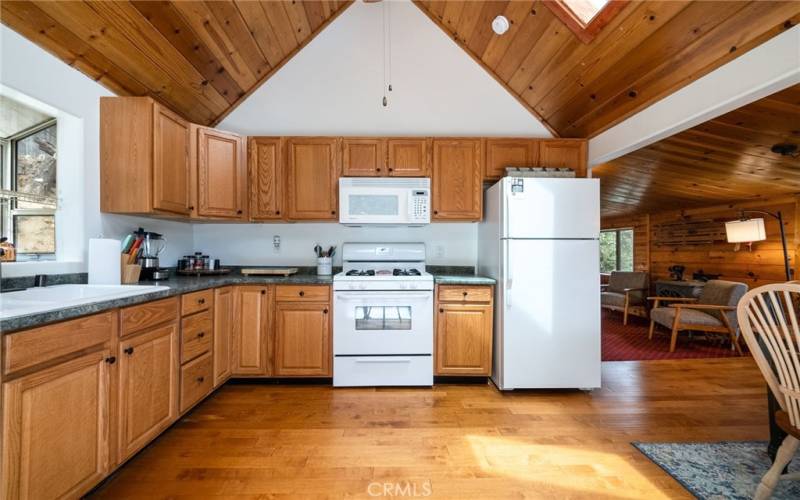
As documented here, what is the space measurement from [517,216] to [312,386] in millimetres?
2145

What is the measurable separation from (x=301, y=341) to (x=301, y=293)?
390 millimetres

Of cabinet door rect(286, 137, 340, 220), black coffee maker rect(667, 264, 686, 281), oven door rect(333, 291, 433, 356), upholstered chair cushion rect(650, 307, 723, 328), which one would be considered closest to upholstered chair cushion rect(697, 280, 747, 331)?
upholstered chair cushion rect(650, 307, 723, 328)

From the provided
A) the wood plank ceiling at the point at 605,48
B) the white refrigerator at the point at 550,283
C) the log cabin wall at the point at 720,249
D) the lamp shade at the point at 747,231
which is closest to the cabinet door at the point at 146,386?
the white refrigerator at the point at 550,283

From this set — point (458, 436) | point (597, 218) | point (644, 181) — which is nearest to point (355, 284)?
point (458, 436)

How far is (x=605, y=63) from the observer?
235 centimetres

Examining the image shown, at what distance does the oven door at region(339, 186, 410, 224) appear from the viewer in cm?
278

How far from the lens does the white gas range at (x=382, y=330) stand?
2.59 meters

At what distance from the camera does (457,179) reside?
9.48 feet

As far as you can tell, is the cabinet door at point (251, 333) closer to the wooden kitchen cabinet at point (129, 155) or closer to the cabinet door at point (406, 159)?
the wooden kitchen cabinet at point (129, 155)

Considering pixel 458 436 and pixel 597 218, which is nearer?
pixel 458 436

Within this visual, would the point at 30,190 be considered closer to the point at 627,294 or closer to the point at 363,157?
the point at 363,157

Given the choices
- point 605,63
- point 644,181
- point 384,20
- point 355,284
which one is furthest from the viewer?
point 644,181

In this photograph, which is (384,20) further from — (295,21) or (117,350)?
(117,350)

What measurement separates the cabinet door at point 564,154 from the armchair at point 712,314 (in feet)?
7.33
